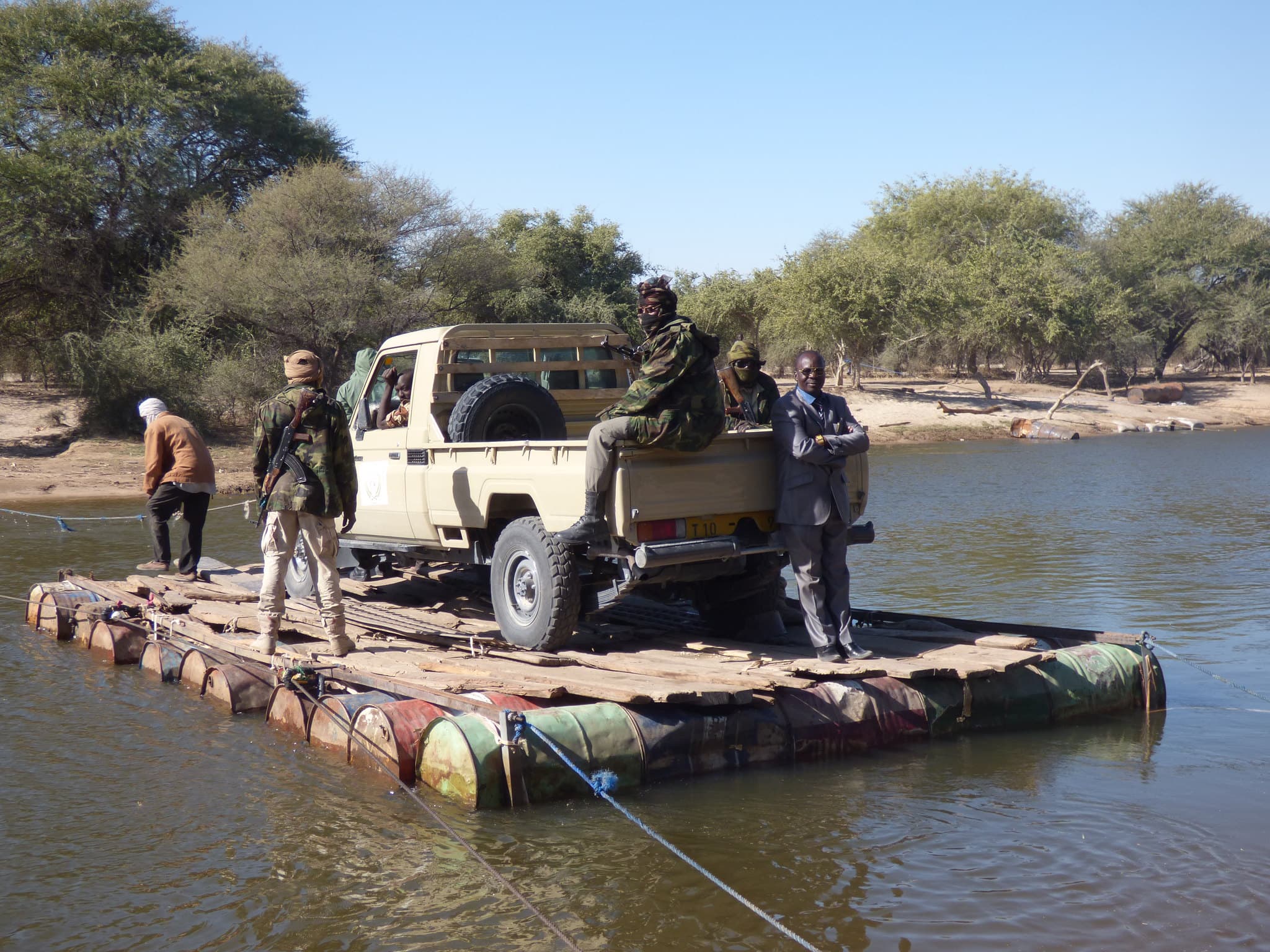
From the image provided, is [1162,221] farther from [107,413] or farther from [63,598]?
[63,598]

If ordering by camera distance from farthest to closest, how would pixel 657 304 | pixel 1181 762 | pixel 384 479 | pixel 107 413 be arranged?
pixel 107 413 → pixel 384 479 → pixel 657 304 → pixel 1181 762

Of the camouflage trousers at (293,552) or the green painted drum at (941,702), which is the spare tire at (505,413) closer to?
the camouflage trousers at (293,552)

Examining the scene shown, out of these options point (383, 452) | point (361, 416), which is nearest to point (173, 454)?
point (361, 416)

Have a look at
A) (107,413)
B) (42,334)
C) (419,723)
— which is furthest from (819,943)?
(42,334)

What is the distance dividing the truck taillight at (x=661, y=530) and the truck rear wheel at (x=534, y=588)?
0.60 meters

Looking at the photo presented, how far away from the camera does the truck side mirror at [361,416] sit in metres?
9.55

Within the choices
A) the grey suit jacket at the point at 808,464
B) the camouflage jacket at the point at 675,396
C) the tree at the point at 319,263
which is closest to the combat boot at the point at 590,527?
the camouflage jacket at the point at 675,396

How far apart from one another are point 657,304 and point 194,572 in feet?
20.7

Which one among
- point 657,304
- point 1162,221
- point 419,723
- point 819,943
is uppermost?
point 1162,221

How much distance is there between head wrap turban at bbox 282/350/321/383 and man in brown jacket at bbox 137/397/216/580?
3476 millimetres

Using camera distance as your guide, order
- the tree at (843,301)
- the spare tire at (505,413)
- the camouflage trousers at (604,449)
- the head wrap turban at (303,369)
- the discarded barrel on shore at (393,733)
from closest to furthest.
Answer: the discarded barrel on shore at (393,733)
the camouflage trousers at (604,449)
the head wrap turban at (303,369)
the spare tire at (505,413)
the tree at (843,301)

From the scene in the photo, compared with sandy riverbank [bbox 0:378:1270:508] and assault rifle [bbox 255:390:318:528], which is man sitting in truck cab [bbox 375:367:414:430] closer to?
Result: assault rifle [bbox 255:390:318:528]

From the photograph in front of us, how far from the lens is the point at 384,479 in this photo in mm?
9109

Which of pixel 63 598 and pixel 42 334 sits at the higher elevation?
pixel 42 334
